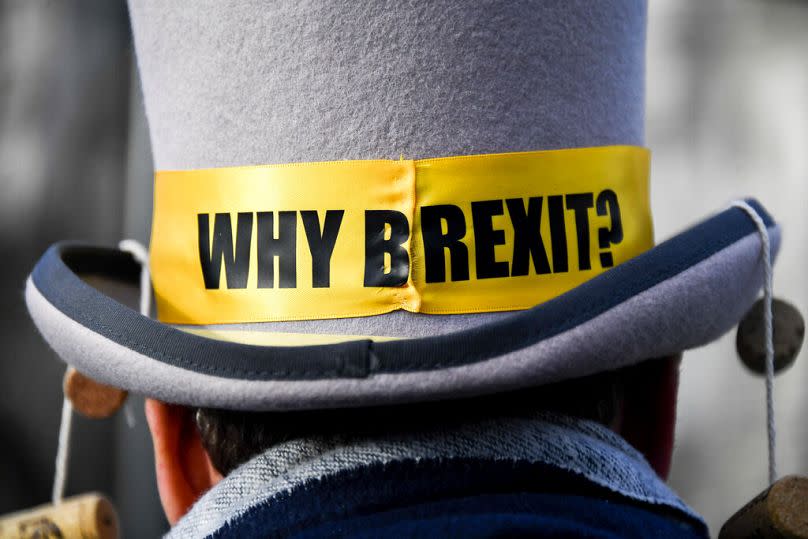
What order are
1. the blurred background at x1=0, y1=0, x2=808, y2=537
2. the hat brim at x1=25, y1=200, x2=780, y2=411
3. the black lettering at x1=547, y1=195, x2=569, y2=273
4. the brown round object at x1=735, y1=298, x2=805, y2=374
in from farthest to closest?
the blurred background at x1=0, y1=0, x2=808, y2=537 → the brown round object at x1=735, y1=298, x2=805, y2=374 → the black lettering at x1=547, y1=195, x2=569, y2=273 → the hat brim at x1=25, y1=200, x2=780, y2=411

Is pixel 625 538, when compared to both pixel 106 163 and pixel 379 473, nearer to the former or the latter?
pixel 379 473

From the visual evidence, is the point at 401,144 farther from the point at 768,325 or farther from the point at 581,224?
the point at 768,325

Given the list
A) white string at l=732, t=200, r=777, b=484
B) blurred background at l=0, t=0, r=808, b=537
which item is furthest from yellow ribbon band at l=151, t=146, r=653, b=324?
blurred background at l=0, t=0, r=808, b=537

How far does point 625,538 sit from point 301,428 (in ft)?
0.80

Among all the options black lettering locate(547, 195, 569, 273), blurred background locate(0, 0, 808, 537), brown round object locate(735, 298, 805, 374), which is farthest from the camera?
blurred background locate(0, 0, 808, 537)

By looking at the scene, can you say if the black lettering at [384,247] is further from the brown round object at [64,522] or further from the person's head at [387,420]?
the brown round object at [64,522]

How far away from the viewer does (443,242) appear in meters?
0.57

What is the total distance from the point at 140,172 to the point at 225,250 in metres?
1.41

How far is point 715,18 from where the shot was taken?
2268 mm

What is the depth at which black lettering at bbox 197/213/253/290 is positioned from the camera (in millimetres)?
587

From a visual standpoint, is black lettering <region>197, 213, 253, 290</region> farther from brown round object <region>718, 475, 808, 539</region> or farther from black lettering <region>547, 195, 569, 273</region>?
brown round object <region>718, 475, 808, 539</region>

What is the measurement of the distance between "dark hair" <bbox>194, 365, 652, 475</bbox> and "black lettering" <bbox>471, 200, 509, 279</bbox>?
0.32 feet

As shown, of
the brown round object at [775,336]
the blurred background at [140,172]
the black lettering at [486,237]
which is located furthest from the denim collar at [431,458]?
the blurred background at [140,172]

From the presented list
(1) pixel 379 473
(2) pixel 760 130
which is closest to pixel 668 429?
(1) pixel 379 473
